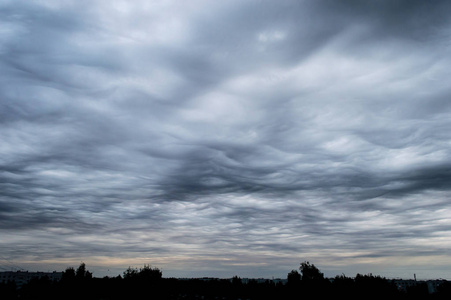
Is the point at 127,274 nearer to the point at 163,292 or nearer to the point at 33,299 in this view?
the point at 163,292

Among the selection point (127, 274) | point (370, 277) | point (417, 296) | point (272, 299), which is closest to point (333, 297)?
point (370, 277)

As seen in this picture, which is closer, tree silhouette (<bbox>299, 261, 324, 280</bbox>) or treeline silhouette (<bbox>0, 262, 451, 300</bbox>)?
treeline silhouette (<bbox>0, 262, 451, 300</bbox>)

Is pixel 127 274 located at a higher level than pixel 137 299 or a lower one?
higher

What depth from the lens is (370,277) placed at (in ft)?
352

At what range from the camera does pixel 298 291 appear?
127000mm

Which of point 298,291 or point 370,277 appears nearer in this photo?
point 370,277

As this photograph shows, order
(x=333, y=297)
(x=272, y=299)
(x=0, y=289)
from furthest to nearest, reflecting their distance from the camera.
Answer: (x=272, y=299)
(x=333, y=297)
(x=0, y=289)

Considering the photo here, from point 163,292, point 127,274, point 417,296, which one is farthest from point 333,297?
point 127,274

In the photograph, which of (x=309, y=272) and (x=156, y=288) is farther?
(x=309, y=272)

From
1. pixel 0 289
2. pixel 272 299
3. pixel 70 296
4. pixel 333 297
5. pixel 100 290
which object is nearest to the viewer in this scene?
pixel 0 289

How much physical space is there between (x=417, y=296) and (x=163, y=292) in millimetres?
85688

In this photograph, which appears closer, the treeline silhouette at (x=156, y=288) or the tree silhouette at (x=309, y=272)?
the treeline silhouette at (x=156, y=288)

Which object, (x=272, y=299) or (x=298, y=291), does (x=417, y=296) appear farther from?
(x=272, y=299)

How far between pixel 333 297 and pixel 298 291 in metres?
20.6
